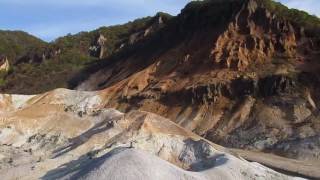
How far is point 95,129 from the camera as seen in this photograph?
5016 centimetres

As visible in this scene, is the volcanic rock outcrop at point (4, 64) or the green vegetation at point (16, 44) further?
the green vegetation at point (16, 44)

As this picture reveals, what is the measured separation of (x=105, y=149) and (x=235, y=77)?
29.0m

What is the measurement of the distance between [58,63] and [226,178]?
88056mm

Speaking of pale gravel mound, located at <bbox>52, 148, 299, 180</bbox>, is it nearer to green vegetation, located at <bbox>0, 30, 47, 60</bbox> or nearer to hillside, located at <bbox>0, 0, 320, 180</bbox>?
hillside, located at <bbox>0, 0, 320, 180</bbox>

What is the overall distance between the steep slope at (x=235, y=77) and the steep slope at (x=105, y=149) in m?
10.3

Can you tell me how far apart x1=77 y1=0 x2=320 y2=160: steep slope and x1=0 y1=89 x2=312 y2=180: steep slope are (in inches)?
407

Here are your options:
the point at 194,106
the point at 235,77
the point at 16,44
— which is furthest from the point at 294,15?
the point at 16,44

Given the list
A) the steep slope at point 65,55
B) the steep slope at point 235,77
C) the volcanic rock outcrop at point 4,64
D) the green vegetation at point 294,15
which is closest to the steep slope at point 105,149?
the steep slope at point 235,77

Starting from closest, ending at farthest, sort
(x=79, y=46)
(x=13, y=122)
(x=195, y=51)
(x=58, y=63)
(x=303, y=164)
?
(x=303, y=164) → (x=13, y=122) → (x=195, y=51) → (x=58, y=63) → (x=79, y=46)

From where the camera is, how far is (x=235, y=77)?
68.9 meters

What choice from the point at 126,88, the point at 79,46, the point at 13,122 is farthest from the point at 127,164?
the point at 79,46

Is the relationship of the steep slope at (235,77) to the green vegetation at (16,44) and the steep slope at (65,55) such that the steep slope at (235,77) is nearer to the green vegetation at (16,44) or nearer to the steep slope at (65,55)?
the steep slope at (65,55)

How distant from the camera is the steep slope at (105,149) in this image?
1313 inches

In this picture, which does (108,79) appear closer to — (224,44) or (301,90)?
(224,44)
